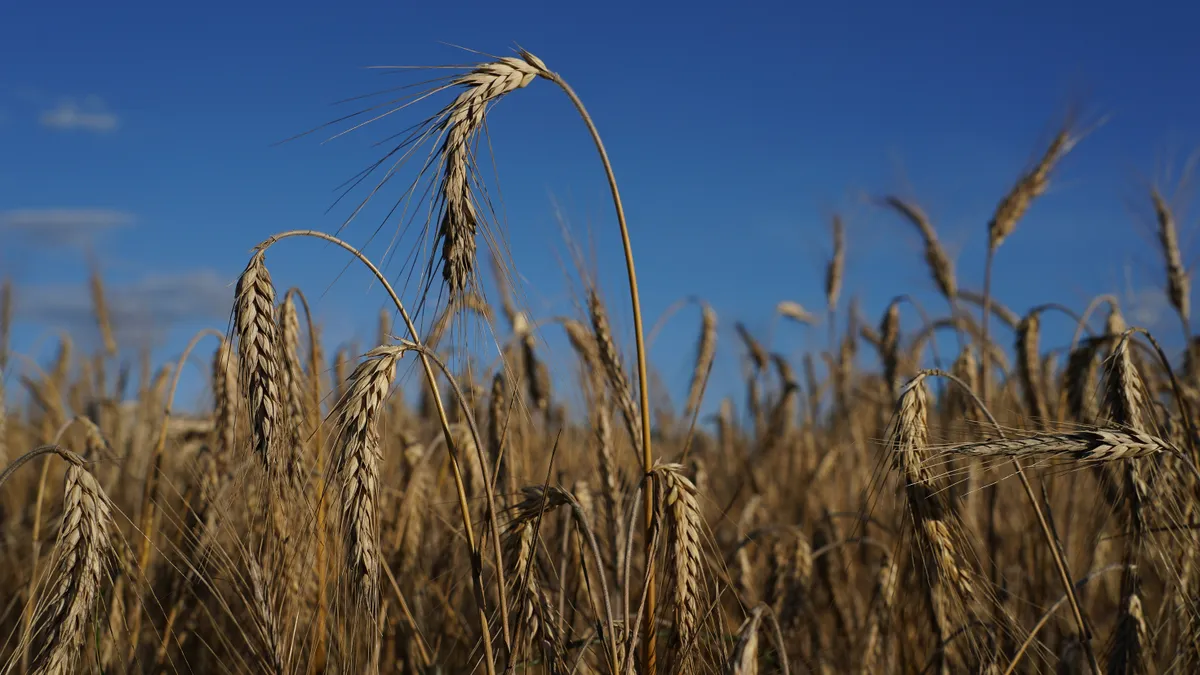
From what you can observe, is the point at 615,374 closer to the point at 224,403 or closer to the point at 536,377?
the point at 224,403

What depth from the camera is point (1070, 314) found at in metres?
3.67

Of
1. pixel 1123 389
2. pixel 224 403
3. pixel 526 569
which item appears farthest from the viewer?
pixel 224 403

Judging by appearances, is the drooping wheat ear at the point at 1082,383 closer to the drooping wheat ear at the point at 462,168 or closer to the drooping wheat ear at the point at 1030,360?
the drooping wheat ear at the point at 1030,360

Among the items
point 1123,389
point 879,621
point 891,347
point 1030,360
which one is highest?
point 891,347

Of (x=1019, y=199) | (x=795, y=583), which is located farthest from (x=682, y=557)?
(x=1019, y=199)

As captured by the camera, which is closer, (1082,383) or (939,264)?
(1082,383)

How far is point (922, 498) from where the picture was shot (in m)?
1.96

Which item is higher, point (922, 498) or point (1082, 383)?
point (1082, 383)

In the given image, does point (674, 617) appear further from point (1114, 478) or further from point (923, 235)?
point (923, 235)

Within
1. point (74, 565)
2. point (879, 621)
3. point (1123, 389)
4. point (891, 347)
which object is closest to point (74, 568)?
point (74, 565)

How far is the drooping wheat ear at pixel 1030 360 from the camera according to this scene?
147 inches

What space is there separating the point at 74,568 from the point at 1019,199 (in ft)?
13.4

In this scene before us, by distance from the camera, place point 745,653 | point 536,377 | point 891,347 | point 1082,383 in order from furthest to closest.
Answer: point 891,347
point 536,377
point 1082,383
point 745,653

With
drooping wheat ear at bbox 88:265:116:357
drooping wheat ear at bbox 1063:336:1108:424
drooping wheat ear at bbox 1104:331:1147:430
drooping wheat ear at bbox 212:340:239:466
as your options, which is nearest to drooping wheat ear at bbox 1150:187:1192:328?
drooping wheat ear at bbox 1063:336:1108:424
